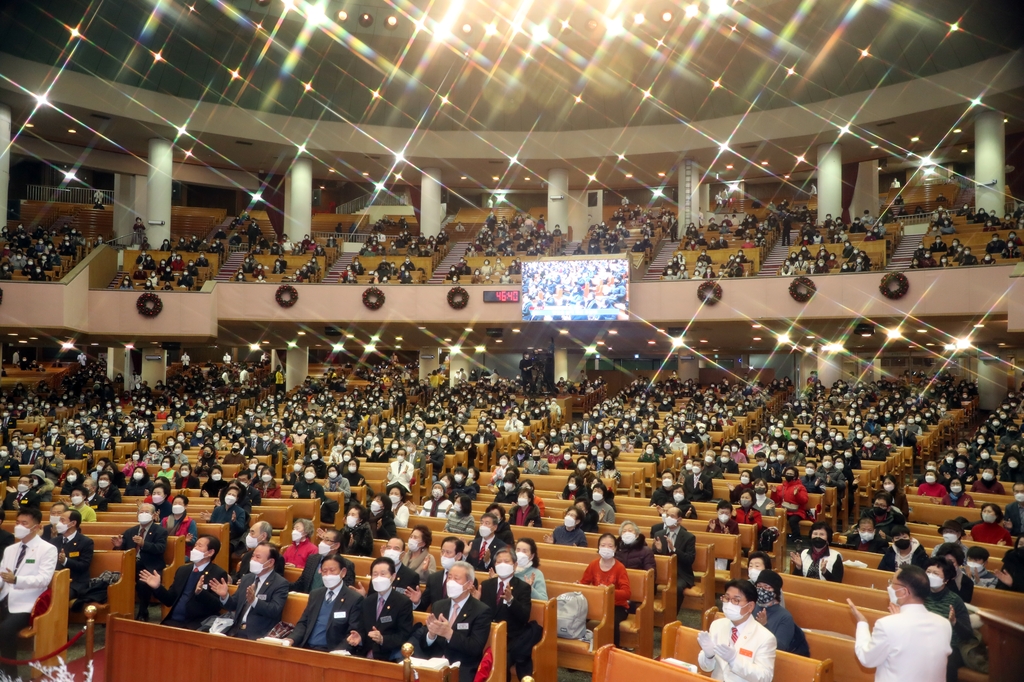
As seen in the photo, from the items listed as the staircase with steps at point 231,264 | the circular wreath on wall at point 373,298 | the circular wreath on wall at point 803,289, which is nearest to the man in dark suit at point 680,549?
the circular wreath on wall at point 803,289

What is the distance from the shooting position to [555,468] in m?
13.1

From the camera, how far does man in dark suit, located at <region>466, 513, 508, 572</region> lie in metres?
6.90

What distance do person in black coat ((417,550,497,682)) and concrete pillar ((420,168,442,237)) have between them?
24284mm

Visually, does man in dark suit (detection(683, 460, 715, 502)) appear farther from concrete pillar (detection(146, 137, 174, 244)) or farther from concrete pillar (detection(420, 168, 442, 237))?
concrete pillar (detection(146, 137, 174, 244))

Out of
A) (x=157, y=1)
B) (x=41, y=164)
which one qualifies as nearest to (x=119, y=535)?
(x=157, y=1)

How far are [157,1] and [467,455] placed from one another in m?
16.8

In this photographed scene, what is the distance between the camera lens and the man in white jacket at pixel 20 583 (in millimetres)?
5707

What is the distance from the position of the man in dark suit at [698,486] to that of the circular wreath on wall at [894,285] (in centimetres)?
1013

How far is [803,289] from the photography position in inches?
774

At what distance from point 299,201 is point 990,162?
20.9 meters

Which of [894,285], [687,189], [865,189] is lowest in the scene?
[894,285]

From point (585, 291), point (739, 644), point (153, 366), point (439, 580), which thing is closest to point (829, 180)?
point (585, 291)

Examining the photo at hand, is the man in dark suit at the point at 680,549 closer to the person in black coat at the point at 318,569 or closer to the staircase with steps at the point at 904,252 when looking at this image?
the person in black coat at the point at 318,569

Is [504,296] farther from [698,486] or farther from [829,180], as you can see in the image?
[829,180]
